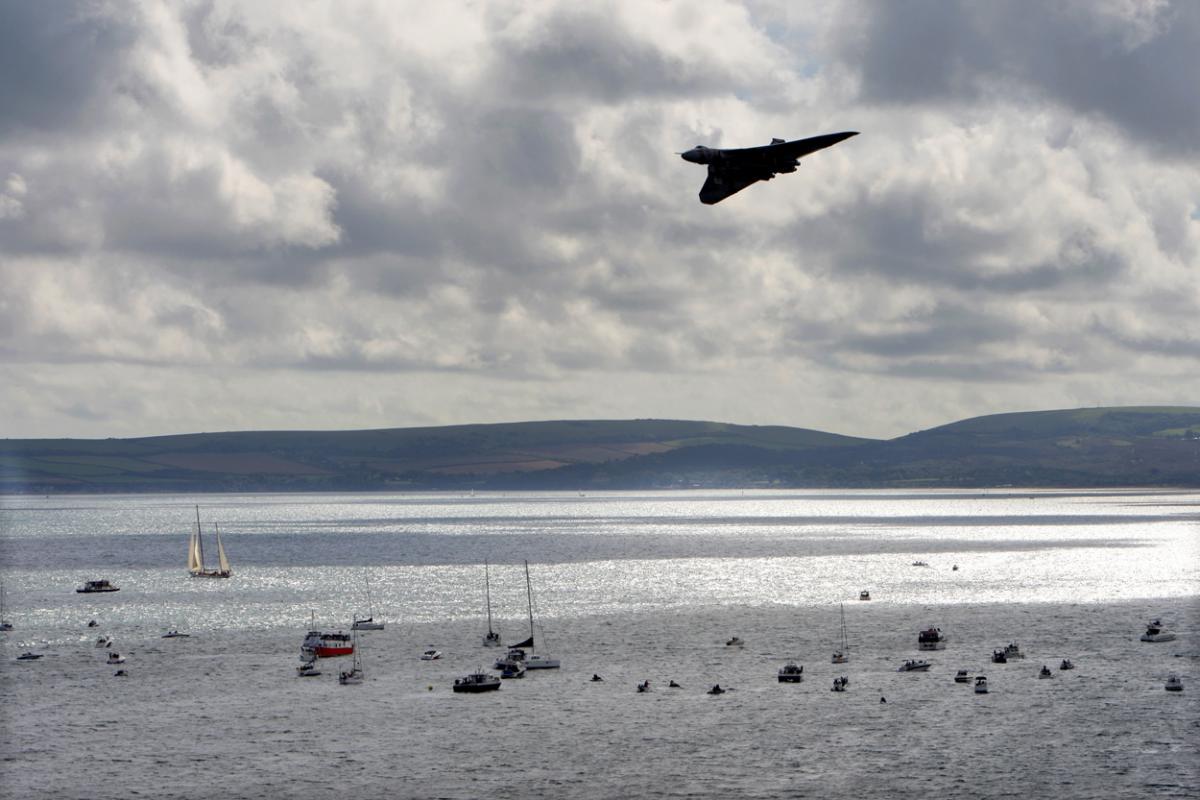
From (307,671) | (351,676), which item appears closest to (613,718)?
(351,676)

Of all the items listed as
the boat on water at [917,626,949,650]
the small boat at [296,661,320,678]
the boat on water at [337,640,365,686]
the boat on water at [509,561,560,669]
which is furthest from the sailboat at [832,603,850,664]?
the small boat at [296,661,320,678]

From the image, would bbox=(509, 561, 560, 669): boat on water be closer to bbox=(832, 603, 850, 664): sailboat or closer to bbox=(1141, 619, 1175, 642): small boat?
bbox=(832, 603, 850, 664): sailboat

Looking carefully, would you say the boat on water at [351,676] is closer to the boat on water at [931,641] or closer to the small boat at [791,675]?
the small boat at [791,675]

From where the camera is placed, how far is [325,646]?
154m

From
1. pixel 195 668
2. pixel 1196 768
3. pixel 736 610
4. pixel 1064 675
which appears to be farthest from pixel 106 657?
pixel 1196 768

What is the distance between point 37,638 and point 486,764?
3705 inches

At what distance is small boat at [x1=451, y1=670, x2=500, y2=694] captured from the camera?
132 metres

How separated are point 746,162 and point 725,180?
108cm

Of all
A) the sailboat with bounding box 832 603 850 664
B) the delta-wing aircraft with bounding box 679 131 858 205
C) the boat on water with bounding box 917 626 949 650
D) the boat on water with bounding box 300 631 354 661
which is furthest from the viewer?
the boat on water with bounding box 917 626 949 650

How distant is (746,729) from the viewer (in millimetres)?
113625

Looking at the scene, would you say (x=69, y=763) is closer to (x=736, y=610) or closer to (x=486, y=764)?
(x=486, y=764)

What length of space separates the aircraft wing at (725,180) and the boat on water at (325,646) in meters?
110

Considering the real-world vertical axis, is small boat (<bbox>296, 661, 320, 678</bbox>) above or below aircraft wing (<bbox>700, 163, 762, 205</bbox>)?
below

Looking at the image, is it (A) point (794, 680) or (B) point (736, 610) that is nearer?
(A) point (794, 680)
